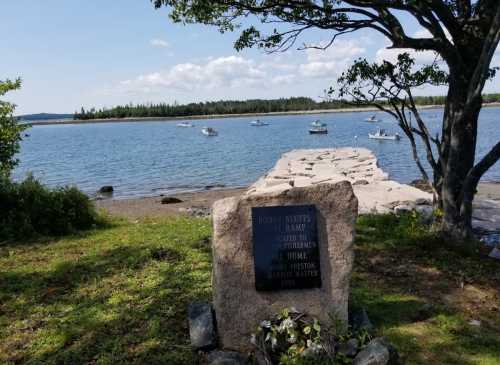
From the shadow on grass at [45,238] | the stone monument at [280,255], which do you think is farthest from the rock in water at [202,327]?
the shadow on grass at [45,238]

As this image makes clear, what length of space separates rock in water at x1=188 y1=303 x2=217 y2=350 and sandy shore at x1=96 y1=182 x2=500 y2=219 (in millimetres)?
A: 12673

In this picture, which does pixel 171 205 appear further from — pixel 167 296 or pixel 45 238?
pixel 167 296

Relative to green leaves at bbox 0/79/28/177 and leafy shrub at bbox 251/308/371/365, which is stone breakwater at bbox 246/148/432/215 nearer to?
leafy shrub at bbox 251/308/371/365

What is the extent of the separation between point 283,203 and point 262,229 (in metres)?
0.38

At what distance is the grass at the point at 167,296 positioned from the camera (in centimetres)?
482

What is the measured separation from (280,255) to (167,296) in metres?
1.93

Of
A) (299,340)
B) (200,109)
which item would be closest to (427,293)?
(299,340)

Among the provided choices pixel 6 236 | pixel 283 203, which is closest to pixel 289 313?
pixel 283 203

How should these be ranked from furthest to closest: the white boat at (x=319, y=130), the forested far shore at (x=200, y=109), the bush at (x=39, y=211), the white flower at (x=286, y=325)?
1. the forested far shore at (x=200, y=109)
2. the white boat at (x=319, y=130)
3. the bush at (x=39, y=211)
4. the white flower at (x=286, y=325)

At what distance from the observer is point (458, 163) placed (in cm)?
786

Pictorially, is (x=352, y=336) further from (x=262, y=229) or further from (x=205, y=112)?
(x=205, y=112)

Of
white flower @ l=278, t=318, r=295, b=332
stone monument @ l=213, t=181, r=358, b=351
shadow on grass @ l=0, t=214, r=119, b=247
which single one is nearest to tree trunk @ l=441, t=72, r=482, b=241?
stone monument @ l=213, t=181, r=358, b=351

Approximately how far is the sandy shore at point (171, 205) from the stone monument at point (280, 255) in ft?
42.6

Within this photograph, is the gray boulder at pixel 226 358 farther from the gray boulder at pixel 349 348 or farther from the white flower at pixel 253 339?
the gray boulder at pixel 349 348
